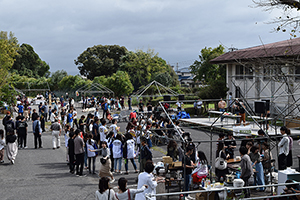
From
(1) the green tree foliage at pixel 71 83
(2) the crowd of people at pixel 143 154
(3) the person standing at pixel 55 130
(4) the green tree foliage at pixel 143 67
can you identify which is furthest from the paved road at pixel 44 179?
(4) the green tree foliage at pixel 143 67

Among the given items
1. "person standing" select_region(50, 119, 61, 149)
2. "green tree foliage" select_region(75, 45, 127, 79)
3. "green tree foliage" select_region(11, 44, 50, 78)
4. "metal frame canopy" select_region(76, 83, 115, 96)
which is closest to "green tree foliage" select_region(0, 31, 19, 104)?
"metal frame canopy" select_region(76, 83, 115, 96)

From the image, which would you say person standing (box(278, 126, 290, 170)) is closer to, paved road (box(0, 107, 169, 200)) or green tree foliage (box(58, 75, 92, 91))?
paved road (box(0, 107, 169, 200))

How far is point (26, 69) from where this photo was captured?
229ft

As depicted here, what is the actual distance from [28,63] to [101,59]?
18671mm

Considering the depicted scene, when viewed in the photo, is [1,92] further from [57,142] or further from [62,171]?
[62,171]

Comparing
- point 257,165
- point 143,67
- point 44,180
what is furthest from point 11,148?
point 143,67

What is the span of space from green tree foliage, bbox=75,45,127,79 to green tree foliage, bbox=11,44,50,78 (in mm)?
12359

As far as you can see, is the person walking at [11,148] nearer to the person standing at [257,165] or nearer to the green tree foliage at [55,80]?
the person standing at [257,165]

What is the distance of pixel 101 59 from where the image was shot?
6588cm

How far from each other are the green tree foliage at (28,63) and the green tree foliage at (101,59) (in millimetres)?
12359

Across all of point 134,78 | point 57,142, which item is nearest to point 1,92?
point 57,142

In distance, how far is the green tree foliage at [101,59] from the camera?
64.3 meters

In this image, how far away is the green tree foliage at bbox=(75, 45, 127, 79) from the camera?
6431 centimetres

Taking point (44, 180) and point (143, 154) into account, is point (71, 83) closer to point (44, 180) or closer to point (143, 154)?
point (44, 180)
